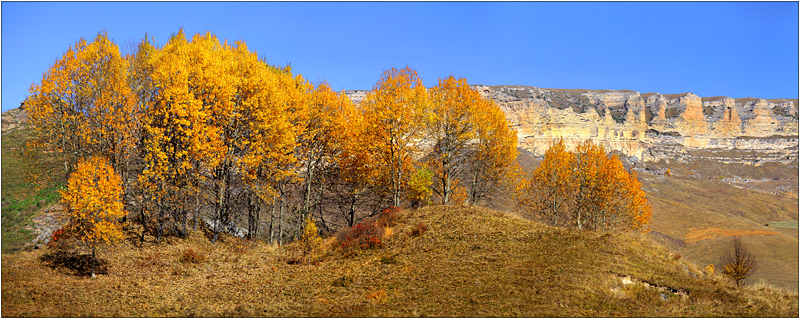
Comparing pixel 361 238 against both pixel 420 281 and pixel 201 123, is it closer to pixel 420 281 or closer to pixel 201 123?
pixel 420 281

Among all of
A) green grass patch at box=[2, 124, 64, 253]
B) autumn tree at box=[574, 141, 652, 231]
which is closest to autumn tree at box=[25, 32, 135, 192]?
green grass patch at box=[2, 124, 64, 253]

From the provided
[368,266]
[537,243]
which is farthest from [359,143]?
[537,243]

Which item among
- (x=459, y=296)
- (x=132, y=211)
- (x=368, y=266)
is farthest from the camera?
(x=132, y=211)

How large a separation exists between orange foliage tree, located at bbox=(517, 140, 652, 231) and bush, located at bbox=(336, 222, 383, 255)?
67.2 feet

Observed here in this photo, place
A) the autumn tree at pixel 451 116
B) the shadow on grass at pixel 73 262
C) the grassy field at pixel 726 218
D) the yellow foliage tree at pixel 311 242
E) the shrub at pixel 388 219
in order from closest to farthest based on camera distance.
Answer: the shadow on grass at pixel 73 262 < the yellow foliage tree at pixel 311 242 < the shrub at pixel 388 219 < the autumn tree at pixel 451 116 < the grassy field at pixel 726 218

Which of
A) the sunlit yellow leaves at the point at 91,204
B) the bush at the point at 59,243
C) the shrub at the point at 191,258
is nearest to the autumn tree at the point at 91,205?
the sunlit yellow leaves at the point at 91,204

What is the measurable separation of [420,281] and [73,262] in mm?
16224

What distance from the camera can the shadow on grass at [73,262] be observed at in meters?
19.1

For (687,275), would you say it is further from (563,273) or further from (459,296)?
(459,296)

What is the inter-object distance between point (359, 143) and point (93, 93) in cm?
1562

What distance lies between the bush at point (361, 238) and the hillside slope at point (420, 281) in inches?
22.1

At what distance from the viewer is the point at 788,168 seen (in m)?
198

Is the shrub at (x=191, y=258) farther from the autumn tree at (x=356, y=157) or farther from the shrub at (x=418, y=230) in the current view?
the autumn tree at (x=356, y=157)

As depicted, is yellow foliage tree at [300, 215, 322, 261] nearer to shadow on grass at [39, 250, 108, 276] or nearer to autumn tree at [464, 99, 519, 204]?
shadow on grass at [39, 250, 108, 276]
